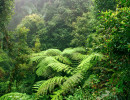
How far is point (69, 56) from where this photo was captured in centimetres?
326

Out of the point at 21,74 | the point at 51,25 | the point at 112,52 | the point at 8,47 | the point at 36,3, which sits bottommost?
the point at 21,74

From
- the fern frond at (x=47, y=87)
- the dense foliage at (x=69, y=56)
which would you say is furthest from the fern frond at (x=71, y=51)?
the fern frond at (x=47, y=87)

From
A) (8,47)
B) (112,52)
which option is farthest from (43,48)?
(112,52)

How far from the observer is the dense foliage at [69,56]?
1331mm

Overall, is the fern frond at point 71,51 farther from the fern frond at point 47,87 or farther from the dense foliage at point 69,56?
the fern frond at point 47,87

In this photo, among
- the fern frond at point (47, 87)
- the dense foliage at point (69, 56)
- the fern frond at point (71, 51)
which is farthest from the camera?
the fern frond at point (71, 51)

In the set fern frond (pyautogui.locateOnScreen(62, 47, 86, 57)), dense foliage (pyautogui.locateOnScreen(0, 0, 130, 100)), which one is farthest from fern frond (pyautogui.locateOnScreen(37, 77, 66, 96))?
fern frond (pyautogui.locateOnScreen(62, 47, 86, 57))

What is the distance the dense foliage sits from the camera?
1331 mm

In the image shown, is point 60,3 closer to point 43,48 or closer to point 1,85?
point 43,48

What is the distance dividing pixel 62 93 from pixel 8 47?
257 centimetres

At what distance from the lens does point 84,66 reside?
2172 millimetres

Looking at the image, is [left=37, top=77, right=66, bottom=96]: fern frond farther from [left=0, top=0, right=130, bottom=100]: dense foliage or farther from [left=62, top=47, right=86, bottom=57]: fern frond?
[left=62, top=47, right=86, bottom=57]: fern frond

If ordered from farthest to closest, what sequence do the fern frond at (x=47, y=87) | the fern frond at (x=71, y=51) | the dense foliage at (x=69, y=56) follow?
the fern frond at (x=71, y=51)
the fern frond at (x=47, y=87)
the dense foliage at (x=69, y=56)

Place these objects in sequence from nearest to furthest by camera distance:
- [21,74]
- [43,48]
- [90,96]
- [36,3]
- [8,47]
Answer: [90,96], [21,74], [8,47], [43,48], [36,3]
